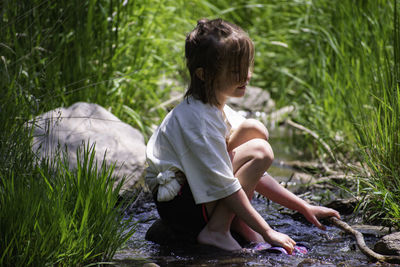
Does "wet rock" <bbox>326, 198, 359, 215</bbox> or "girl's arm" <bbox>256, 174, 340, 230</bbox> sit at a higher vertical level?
"girl's arm" <bbox>256, 174, 340, 230</bbox>

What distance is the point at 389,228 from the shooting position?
264cm

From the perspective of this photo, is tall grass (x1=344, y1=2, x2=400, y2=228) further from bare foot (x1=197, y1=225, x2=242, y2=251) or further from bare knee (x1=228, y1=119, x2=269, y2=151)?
bare foot (x1=197, y1=225, x2=242, y2=251)

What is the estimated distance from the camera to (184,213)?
102 inches

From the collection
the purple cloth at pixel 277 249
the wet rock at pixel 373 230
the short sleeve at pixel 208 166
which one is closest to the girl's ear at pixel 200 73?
the short sleeve at pixel 208 166

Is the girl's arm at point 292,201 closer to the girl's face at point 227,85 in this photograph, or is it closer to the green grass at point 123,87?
the green grass at point 123,87

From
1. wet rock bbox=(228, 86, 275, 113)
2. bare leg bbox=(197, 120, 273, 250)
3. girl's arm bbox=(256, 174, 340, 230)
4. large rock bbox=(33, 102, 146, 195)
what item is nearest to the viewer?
bare leg bbox=(197, 120, 273, 250)

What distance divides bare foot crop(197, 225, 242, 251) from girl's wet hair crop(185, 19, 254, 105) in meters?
0.58

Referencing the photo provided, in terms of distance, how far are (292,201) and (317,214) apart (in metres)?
0.14

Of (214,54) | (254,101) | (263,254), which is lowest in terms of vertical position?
(254,101)

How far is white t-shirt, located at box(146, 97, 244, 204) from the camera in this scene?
2451mm

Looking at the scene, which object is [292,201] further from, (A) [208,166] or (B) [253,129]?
(A) [208,166]

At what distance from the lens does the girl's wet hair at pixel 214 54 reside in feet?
8.31

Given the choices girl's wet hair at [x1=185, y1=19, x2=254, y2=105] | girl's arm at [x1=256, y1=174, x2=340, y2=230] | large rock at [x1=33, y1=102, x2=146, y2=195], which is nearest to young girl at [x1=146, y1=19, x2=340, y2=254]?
girl's wet hair at [x1=185, y1=19, x2=254, y2=105]

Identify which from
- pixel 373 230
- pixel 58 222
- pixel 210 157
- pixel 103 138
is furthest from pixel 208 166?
pixel 103 138
